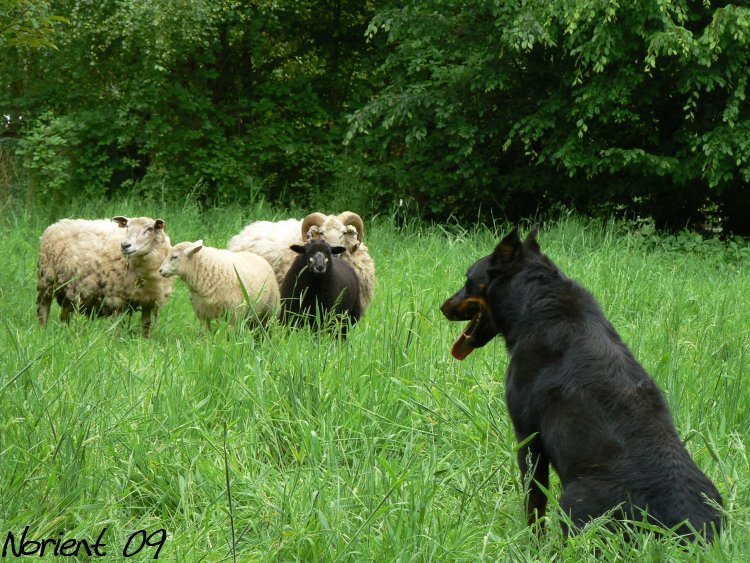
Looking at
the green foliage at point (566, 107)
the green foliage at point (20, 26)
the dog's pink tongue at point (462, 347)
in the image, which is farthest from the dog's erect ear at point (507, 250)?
the green foliage at point (566, 107)

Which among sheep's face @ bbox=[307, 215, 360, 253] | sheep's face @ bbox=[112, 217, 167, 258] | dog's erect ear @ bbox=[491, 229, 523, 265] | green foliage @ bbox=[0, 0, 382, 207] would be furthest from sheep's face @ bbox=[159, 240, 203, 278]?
green foliage @ bbox=[0, 0, 382, 207]

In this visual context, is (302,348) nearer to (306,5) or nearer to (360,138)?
(360,138)

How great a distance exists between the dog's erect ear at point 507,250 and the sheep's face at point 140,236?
4834 millimetres

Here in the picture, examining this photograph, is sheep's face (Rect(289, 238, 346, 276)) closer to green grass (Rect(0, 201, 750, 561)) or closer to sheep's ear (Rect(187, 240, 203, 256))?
sheep's ear (Rect(187, 240, 203, 256))

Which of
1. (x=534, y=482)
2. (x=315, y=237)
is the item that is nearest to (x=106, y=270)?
(x=315, y=237)

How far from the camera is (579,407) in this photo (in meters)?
3.60

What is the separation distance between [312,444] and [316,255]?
3624 millimetres

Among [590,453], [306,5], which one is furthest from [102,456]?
[306,5]

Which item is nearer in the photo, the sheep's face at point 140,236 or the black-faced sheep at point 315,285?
the black-faced sheep at point 315,285

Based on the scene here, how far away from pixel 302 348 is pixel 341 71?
15070 mm

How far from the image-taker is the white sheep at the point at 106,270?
832 cm

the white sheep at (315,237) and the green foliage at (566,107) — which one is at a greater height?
the green foliage at (566,107)

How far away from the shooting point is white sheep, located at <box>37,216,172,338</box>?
8.32 meters

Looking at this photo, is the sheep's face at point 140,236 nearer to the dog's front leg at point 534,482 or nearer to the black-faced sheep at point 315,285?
the black-faced sheep at point 315,285
